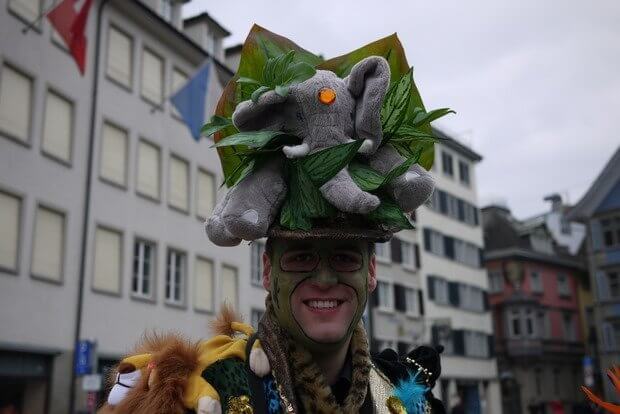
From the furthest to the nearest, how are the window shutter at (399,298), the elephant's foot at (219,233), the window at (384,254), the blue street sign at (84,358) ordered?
1. the window shutter at (399,298)
2. the window at (384,254)
3. the blue street sign at (84,358)
4. the elephant's foot at (219,233)

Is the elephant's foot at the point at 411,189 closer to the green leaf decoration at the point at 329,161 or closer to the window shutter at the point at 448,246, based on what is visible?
the green leaf decoration at the point at 329,161

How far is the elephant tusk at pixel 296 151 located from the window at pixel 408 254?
1312 inches

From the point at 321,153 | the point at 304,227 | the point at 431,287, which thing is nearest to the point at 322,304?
the point at 304,227

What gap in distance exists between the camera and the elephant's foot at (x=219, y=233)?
269 centimetres

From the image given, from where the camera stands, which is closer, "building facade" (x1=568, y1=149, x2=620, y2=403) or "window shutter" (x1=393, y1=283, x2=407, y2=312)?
"window shutter" (x1=393, y1=283, x2=407, y2=312)

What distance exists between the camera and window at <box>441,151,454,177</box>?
40344 mm

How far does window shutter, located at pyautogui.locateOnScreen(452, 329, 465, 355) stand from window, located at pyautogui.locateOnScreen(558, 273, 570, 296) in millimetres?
11735

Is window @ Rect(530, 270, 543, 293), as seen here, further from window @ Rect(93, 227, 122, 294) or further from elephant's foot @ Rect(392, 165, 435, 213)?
elephant's foot @ Rect(392, 165, 435, 213)

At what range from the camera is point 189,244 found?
22.3m

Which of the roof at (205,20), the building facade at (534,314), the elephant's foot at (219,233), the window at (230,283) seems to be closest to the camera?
the elephant's foot at (219,233)

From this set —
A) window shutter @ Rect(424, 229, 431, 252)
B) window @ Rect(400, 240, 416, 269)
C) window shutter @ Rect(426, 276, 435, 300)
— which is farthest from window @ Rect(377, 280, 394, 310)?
window shutter @ Rect(424, 229, 431, 252)

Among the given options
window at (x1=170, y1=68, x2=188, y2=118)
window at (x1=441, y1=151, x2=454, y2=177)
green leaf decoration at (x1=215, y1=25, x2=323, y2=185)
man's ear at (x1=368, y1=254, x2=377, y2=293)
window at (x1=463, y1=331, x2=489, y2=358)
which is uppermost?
window at (x1=441, y1=151, x2=454, y2=177)

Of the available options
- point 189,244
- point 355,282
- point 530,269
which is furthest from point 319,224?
point 530,269

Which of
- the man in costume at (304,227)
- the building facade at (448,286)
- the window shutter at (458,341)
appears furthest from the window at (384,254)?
the man in costume at (304,227)
